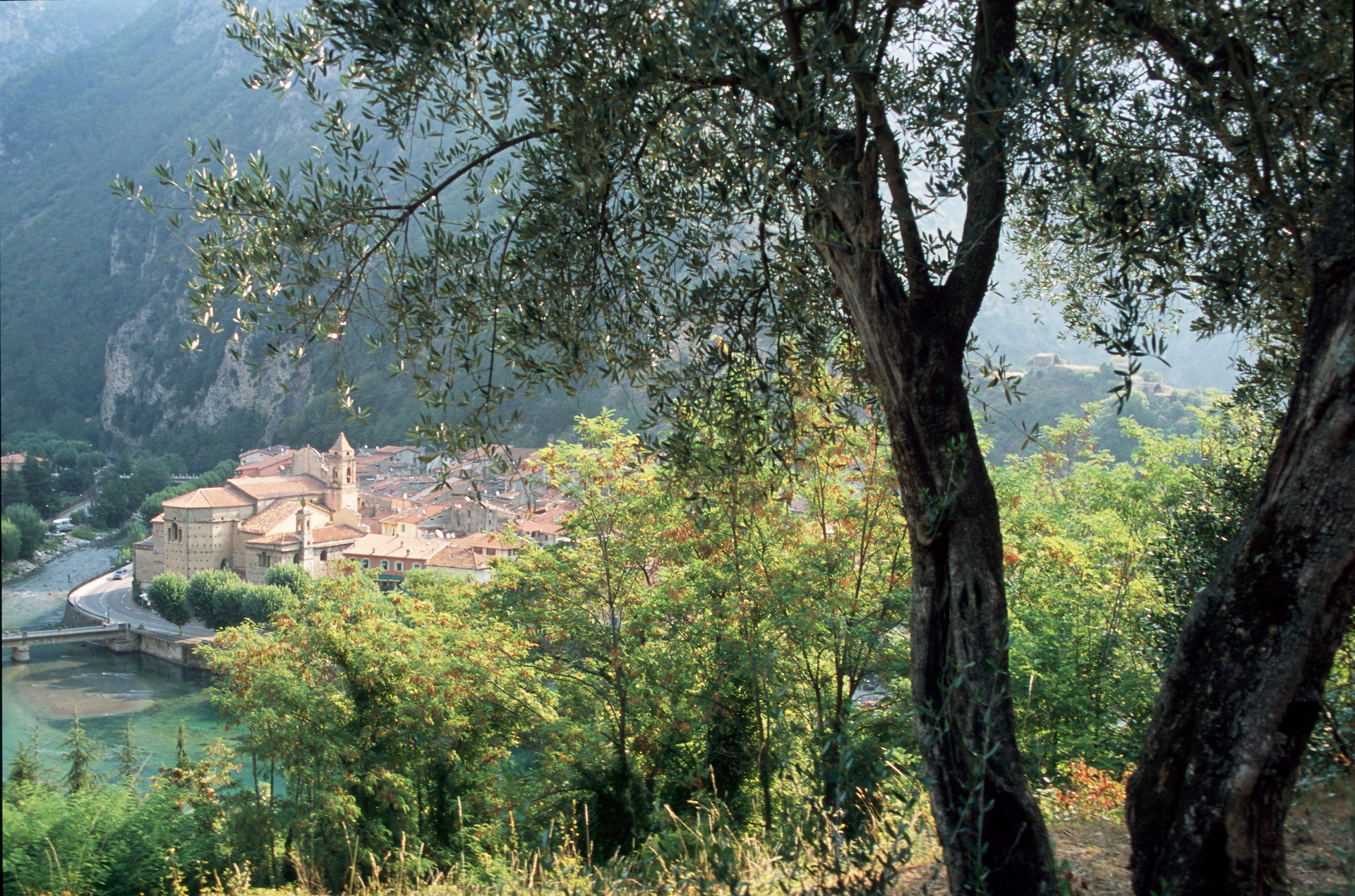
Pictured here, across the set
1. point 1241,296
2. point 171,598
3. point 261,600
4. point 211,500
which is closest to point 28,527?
point 1241,296

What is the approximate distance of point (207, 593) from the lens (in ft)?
123

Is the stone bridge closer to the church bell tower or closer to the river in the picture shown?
the river

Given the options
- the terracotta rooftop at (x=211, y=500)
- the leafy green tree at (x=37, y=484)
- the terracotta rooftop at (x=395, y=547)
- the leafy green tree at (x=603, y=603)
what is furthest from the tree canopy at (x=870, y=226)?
the terracotta rooftop at (x=395, y=547)

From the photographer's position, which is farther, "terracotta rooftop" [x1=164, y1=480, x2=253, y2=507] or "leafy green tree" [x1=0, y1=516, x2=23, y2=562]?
"terracotta rooftop" [x1=164, y1=480, x2=253, y2=507]

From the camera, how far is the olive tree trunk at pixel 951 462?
2.68m

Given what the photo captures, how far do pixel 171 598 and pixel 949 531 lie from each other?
4117 cm

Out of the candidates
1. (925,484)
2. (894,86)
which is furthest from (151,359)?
(925,484)

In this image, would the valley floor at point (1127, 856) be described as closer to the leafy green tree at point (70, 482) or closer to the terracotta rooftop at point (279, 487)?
the leafy green tree at point (70, 482)

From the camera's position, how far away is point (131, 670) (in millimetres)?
32281

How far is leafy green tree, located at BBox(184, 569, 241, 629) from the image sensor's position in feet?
122

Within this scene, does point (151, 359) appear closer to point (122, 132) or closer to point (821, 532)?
point (122, 132)

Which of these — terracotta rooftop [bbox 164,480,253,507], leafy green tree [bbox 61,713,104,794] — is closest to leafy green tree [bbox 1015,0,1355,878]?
leafy green tree [bbox 61,713,104,794]

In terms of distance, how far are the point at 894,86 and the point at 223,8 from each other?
3562mm

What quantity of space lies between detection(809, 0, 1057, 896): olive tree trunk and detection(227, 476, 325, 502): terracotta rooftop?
37143 mm
